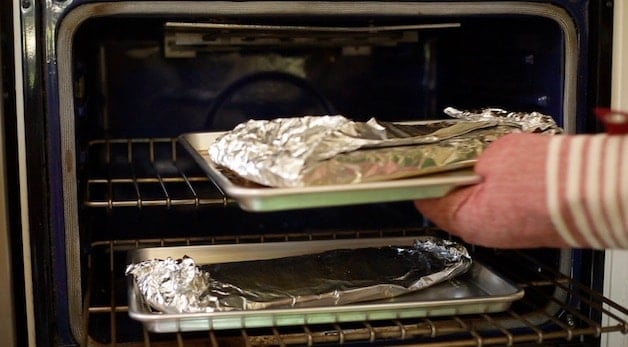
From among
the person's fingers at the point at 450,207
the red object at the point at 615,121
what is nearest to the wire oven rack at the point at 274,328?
the person's fingers at the point at 450,207

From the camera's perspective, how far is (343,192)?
0.75m

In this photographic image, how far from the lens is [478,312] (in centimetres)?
96

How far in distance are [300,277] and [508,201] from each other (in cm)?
37

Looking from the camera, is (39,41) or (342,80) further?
(342,80)

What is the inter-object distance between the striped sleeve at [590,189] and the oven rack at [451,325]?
0.18m

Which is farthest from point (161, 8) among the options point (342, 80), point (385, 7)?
point (342, 80)

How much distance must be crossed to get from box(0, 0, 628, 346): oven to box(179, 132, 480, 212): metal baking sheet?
2 centimetres

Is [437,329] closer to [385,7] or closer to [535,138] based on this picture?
[535,138]

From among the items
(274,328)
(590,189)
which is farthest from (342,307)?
(590,189)

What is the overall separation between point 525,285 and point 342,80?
0.49 meters

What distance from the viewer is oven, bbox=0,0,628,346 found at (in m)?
0.91

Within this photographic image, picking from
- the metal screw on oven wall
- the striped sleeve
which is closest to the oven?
the metal screw on oven wall

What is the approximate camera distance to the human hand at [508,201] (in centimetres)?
74

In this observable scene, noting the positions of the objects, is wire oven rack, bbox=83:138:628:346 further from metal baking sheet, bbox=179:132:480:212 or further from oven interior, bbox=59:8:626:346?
metal baking sheet, bbox=179:132:480:212
